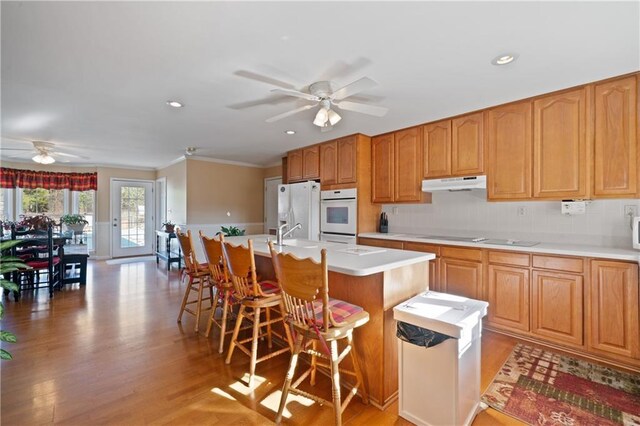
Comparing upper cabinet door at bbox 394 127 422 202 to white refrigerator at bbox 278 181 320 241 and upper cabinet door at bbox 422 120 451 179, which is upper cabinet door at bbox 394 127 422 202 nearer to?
upper cabinet door at bbox 422 120 451 179

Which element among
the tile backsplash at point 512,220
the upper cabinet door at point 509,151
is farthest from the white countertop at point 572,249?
the upper cabinet door at point 509,151

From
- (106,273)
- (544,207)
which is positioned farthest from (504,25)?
(106,273)

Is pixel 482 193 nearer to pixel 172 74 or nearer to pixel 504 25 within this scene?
pixel 504 25

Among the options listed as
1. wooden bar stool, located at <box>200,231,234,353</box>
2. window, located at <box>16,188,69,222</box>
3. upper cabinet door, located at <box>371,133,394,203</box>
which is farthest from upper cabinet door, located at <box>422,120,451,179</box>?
window, located at <box>16,188,69,222</box>

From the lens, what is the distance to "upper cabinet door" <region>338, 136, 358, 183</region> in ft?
13.5

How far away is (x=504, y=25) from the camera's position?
1.69 m

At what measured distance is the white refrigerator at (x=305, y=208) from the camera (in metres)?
4.50

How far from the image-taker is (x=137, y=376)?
6.89ft

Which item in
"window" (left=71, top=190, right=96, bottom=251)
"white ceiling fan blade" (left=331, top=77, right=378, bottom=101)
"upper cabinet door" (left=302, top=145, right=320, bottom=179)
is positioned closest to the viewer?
"white ceiling fan blade" (left=331, top=77, right=378, bottom=101)

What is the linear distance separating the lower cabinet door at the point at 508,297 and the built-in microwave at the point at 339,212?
1.77m

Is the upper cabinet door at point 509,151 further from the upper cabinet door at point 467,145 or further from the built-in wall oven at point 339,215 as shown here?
the built-in wall oven at point 339,215

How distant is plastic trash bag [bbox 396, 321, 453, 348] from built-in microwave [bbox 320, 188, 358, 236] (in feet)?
7.93

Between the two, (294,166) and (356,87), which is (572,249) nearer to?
(356,87)

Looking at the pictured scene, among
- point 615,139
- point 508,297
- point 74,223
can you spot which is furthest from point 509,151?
point 74,223
